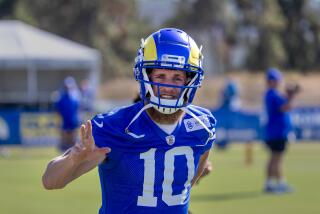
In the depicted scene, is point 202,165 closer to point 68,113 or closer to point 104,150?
point 104,150

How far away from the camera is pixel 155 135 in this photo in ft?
15.7

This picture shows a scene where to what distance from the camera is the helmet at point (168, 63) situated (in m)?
4.68

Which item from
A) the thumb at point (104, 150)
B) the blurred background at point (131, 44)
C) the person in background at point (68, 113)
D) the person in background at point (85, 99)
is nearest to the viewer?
the thumb at point (104, 150)

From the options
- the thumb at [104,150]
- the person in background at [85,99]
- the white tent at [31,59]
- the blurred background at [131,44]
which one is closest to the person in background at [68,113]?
the person in background at [85,99]

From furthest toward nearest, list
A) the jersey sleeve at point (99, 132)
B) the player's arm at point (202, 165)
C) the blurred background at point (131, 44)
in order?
the blurred background at point (131, 44)
the player's arm at point (202, 165)
the jersey sleeve at point (99, 132)

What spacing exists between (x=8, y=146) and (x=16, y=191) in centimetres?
929

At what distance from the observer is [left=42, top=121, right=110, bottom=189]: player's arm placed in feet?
14.2

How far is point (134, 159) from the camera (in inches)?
187

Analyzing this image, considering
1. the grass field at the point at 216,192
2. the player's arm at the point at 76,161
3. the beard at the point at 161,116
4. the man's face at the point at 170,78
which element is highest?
the man's face at the point at 170,78

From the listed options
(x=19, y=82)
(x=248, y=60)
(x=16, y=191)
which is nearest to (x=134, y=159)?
(x=16, y=191)

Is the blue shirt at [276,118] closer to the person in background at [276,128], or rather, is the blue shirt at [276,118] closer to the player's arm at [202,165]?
the person in background at [276,128]

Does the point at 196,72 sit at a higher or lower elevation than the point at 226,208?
higher

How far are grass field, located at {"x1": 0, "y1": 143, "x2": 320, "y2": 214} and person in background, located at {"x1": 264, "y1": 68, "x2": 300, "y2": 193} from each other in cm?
28

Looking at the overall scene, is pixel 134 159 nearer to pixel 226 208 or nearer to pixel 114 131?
pixel 114 131
